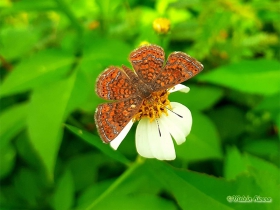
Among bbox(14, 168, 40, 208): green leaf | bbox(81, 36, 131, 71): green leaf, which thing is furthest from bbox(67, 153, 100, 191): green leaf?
bbox(81, 36, 131, 71): green leaf

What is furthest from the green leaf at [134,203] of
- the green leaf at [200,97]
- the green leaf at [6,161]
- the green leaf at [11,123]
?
the green leaf at [6,161]

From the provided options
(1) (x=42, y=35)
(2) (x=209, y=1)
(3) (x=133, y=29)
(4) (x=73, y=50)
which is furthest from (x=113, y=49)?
(1) (x=42, y=35)

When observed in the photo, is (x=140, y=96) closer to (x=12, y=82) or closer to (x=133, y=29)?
(x=12, y=82)

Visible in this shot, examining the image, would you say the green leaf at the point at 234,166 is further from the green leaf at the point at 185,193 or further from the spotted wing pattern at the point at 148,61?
the spotted wing pattern at the point at 148,61

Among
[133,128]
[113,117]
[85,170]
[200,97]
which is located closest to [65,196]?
[85,170]

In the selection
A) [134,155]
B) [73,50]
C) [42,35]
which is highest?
[73,50]

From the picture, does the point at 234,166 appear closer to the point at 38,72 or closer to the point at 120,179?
the point at 120,179

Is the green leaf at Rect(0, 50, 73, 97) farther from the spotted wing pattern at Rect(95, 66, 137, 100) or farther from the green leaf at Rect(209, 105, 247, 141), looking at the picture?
the green leaf at Rect(209, 105, 247, 141)

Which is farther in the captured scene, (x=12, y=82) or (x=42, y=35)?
(x=42, y=35)

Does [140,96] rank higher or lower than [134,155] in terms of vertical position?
higher
